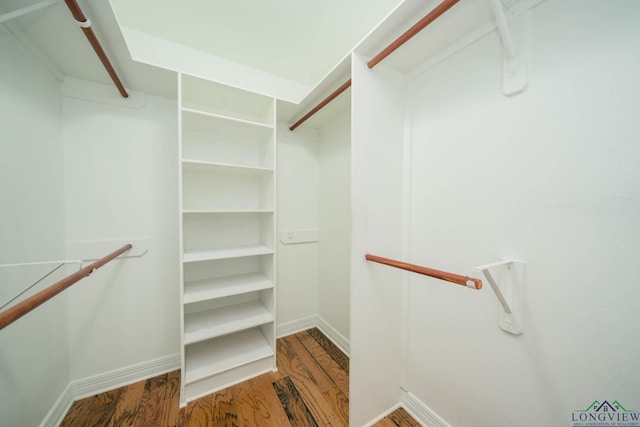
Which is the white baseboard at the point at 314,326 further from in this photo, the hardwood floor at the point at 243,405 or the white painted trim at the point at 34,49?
the white painted trim at the point at 34,49

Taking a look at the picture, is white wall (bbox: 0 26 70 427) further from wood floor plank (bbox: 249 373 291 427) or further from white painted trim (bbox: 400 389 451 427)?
white painted trim (bbox: 400 389 451 427)

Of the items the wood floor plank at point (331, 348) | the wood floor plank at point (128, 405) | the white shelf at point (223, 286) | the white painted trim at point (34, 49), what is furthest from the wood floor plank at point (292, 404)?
the white painted trim at point (34, 49)

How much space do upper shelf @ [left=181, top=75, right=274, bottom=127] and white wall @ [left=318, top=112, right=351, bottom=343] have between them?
666 mm

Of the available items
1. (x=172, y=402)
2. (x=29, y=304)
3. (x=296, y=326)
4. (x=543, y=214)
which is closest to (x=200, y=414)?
(x=172, y=402)

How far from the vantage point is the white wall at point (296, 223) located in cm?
211

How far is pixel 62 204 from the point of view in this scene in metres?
1.34

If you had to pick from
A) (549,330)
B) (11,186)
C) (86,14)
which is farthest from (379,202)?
(11,186)

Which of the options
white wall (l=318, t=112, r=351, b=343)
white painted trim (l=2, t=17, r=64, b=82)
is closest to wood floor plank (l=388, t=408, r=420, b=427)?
white wall (l=318, t=112, r=351, b=343)

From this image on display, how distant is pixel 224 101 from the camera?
1694mm

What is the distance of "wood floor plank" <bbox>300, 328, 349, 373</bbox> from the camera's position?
176 cm

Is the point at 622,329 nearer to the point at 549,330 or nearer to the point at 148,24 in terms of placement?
the point at 549,330

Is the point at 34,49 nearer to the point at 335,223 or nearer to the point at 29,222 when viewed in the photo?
the point at 29,222

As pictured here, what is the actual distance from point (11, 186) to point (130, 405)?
1489mm

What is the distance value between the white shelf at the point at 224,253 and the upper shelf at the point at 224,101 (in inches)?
40.9
